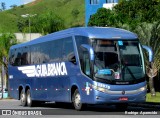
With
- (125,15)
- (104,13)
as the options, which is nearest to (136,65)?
(125,15)

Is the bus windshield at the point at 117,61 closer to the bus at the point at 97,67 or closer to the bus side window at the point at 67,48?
the bus at the point at 97,67

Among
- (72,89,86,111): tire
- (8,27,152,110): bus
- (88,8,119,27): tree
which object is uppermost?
(88,8,119,27): tree

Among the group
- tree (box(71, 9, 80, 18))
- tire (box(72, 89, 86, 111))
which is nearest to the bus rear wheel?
tire (box(72, 89, 86, 111))

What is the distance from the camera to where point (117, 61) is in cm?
2138

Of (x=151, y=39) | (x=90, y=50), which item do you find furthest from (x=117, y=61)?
(x=151, y=39)

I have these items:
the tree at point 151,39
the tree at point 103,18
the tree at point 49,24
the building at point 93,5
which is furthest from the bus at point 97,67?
the building at point 93,5

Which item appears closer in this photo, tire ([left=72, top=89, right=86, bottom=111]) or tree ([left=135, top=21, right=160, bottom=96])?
tire ([left=72, top=89, right=86, bottom=111])

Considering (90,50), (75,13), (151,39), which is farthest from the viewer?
(75,13)

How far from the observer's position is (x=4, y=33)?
6638 cm

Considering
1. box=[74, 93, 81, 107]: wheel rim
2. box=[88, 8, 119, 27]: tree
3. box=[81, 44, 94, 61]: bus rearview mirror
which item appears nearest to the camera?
box=[81, 44, 94, 61]: bus rearview mirror

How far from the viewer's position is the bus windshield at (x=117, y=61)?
69.8ft

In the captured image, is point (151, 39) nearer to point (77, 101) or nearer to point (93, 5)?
point (77, 101)

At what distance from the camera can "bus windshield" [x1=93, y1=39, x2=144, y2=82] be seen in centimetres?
2127

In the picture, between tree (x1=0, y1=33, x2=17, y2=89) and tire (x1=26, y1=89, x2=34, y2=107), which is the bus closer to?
tire (x1=26, y1=89, x2=34, y2=107)
